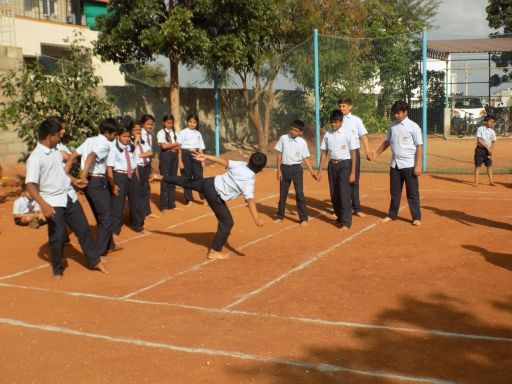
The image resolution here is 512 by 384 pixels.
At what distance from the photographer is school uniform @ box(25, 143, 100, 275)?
299 inches

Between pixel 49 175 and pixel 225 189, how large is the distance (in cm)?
227

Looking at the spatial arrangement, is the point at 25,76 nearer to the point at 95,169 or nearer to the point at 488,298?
the point at 95,169

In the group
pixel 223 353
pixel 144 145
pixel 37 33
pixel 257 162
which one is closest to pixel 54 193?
pixel 257 162

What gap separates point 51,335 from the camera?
20.0 feet

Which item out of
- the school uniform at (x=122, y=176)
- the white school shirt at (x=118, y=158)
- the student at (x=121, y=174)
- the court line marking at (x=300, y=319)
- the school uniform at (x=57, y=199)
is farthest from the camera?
the school uniform at (x=122, y=176)

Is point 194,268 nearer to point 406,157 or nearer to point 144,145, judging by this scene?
point 144,145

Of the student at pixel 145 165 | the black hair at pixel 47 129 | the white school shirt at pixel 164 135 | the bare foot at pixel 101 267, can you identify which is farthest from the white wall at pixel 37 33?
the black hair at pixel 47 129

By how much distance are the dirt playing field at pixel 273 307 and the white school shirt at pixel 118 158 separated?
1.22 m

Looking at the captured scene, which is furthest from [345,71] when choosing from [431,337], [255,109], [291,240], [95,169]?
[431,337]

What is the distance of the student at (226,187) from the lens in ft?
28.1

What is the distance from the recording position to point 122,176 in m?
9.95

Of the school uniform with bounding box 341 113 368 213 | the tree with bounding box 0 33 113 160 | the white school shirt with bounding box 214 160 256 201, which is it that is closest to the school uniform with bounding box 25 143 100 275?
the white school shirt with bounding box 214 160 256 201

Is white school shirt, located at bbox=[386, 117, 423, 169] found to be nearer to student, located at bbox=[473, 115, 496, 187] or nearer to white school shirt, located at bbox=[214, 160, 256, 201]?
white school shirt, located at bbox=[214, 160, 256, 201]

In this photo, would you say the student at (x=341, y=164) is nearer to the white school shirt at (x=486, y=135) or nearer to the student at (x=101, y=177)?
the student at (x=101, y=177)
